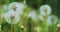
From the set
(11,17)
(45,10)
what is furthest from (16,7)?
(45,10)

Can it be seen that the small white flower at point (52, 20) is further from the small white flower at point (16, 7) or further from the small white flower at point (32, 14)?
the small white flower at point (16, 7)

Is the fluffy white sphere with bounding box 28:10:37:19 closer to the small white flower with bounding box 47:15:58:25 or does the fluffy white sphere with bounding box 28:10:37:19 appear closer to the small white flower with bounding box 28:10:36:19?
the small white flower with bounding box 28:10:36:19

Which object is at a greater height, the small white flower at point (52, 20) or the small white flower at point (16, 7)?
the small white flower at point (16, 7)

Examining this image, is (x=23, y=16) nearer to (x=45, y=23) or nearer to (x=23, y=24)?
(x=23, y=24)

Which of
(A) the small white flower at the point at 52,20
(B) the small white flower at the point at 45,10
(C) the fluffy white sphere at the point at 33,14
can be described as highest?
(B) the small white flower at the point at 45,10

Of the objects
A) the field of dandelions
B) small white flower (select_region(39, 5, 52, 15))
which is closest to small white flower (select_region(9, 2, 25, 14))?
the field of dandelions

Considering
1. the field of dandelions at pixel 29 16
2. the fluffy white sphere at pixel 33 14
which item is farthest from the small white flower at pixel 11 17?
the fluffy white sphere at pixel 33 14

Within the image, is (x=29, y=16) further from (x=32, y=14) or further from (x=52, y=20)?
(x=52, y=20)

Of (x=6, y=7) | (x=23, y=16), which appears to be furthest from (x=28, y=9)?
(x=6, y=7)
